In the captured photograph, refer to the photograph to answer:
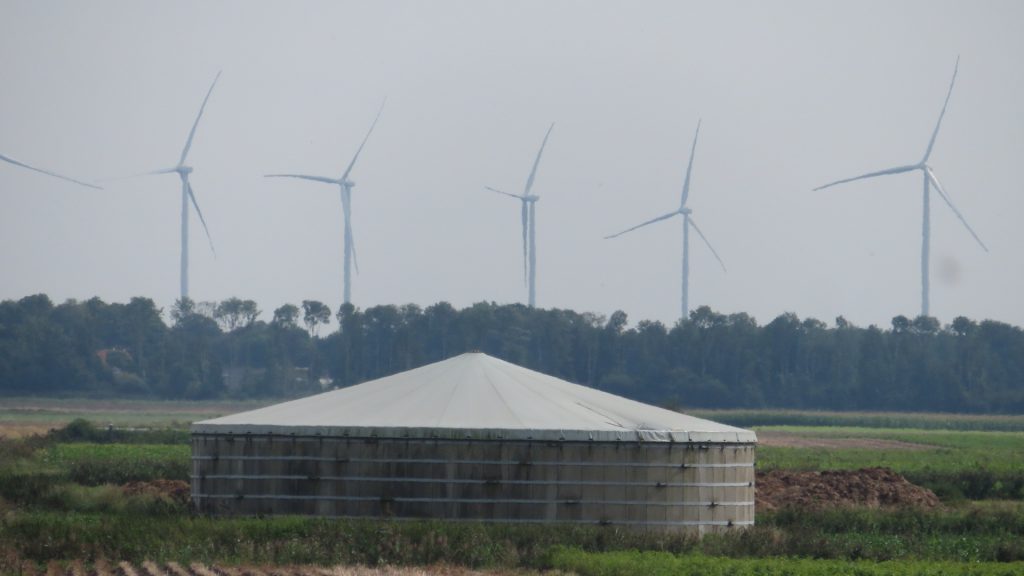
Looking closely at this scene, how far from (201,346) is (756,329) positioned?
5255cm

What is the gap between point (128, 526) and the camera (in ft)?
154

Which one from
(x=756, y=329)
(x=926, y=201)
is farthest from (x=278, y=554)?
(x=756, y=329)

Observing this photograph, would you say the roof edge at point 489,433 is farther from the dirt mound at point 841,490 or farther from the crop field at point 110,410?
the crop field at point 110,410

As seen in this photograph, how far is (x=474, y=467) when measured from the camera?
158 ft

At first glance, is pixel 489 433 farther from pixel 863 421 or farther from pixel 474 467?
pixel 863 421

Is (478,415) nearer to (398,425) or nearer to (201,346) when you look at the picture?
(398,425)

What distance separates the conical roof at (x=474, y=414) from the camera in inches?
1906

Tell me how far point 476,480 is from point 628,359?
14161 cm

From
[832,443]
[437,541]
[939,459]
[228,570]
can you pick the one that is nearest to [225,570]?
[228,570]

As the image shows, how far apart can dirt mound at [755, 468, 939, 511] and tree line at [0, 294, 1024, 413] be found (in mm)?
108081

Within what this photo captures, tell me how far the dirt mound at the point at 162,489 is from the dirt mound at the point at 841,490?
16.5 meters

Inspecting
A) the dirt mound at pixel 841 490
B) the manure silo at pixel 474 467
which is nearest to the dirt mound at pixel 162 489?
the manure silo at pixel 474 467

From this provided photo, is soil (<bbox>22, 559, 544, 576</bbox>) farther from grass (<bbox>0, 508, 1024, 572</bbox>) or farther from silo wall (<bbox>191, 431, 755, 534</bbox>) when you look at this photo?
silo wall (<bbox>191, 431, 755, 534</bbox>)

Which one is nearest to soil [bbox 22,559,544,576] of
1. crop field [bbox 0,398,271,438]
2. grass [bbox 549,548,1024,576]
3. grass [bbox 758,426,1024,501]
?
grass [bbox 549,548,1024,576]
